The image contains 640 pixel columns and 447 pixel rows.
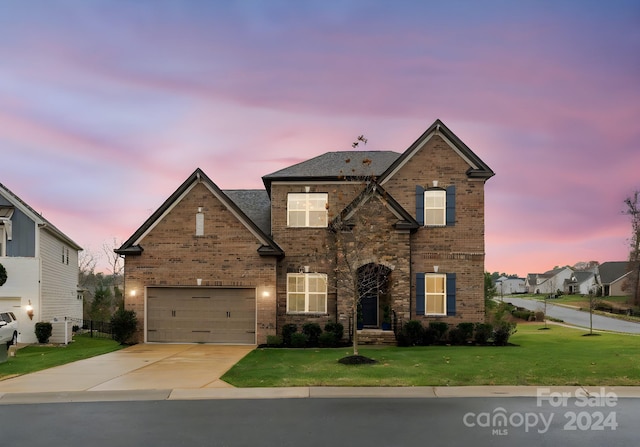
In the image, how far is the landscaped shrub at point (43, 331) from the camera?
2617 cm

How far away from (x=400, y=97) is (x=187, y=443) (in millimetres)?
19896

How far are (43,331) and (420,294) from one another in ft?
61.7

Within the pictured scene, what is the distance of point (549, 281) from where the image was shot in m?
126

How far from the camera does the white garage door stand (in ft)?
75.0

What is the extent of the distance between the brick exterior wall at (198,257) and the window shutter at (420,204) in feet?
22.9

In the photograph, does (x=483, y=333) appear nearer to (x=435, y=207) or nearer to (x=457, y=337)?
(x=457, y=337)

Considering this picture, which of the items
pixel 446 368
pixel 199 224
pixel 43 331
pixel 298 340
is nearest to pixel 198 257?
pixel 199 224

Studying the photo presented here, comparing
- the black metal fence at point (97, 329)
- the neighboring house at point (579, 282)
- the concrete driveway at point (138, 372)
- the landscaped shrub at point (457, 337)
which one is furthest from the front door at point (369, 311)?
the neighboring house at point (579, 282)

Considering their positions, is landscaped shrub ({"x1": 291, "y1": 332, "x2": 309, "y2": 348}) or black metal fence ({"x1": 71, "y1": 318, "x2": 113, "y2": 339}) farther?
black metal fence ({"x1": 71, "y1": 318, "x2": 113, "y2": 339})

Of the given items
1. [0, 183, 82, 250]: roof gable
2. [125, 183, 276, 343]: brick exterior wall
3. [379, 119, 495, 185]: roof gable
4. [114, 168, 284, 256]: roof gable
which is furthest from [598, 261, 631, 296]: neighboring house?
[0, 183, 82, 250]: roof gable

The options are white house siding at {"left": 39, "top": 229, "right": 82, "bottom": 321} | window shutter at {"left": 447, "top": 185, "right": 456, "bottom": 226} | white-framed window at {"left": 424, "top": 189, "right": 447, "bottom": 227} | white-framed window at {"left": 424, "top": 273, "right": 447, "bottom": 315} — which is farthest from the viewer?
white house siding at {"left": 39, "top": 229, "right": 82, "bottom": 321}

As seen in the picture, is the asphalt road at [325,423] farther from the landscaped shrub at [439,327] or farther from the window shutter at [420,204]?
the window shutter at [420,204]

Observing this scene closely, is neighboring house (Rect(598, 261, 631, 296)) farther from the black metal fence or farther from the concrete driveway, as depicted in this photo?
the concrete driveway

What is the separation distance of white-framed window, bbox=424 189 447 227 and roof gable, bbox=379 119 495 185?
1622mm
